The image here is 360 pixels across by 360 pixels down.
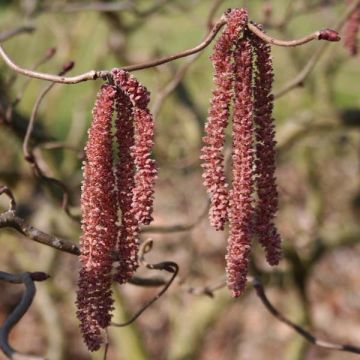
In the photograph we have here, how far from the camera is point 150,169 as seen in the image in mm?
1549

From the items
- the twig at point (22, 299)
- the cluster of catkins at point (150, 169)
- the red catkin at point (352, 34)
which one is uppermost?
the red catkin at point (352, 34)

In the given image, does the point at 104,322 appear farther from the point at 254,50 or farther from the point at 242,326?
the point at 242,326

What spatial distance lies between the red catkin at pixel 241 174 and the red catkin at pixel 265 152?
23 millimetres

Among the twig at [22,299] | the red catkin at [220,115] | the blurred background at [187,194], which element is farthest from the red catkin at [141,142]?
the blurred background at [187,194]

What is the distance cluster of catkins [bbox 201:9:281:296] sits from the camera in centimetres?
156

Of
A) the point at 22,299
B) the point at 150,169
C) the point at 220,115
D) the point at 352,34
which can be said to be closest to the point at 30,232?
the point at 22,299

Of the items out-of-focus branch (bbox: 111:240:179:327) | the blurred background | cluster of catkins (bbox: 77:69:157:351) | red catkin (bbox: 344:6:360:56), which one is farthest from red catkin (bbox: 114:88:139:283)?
red catkin (bbox: 344:6:360:56)

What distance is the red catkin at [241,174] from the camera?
5.16 feet

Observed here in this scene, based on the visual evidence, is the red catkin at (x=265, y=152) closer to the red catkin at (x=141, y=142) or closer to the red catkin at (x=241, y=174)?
the red catkin at (x=241, y=174)

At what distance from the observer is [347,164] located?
29.5 ft

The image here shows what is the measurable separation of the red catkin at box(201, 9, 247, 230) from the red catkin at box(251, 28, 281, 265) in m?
0.05

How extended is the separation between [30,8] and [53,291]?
6.02ft

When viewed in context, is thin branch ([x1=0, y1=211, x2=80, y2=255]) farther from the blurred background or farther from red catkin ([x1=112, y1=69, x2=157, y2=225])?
the blurred background

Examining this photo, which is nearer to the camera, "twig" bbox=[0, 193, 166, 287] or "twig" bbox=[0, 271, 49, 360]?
"twig" bbox=[0, 271, 49, 360]
